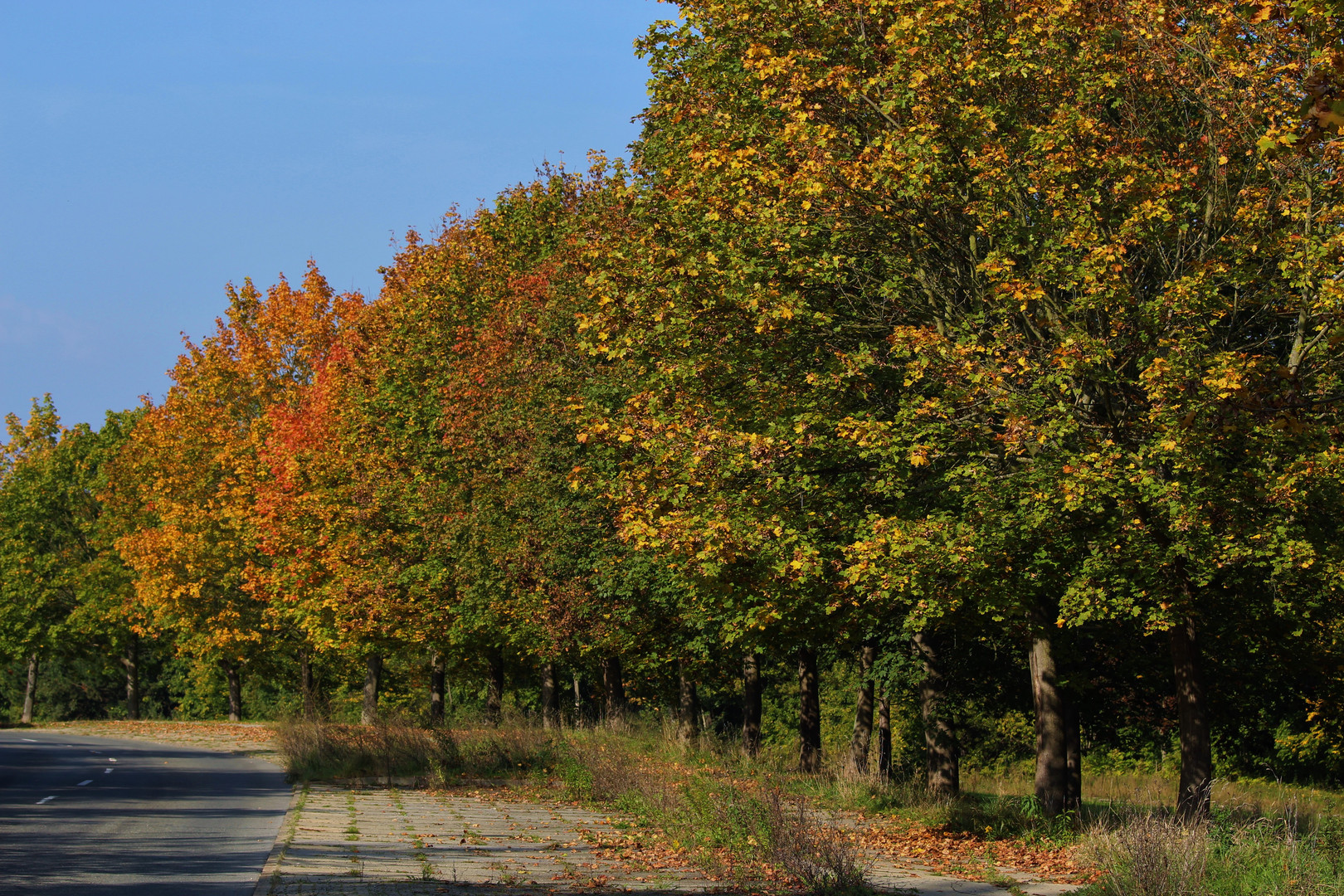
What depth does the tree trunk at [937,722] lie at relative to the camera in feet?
65.0

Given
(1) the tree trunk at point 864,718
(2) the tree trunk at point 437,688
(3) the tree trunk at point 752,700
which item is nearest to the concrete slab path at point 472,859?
(1) the tree trunk at point 864,718

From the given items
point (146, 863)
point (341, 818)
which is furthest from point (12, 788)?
point (146, 863)

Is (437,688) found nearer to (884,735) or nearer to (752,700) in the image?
(752,700)

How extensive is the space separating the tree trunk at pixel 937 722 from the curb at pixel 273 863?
397 inches

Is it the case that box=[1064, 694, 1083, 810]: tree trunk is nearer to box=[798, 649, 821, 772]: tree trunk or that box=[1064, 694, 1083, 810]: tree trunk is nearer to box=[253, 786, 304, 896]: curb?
box=[798, 649, 821, 772]: tree trunk

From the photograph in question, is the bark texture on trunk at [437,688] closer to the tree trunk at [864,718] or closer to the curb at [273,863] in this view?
the tree trunk at [864,718]

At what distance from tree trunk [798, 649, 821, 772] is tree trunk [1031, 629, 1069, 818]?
27.1 feet

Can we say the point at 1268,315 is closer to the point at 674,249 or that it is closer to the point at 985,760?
the point at 674,249

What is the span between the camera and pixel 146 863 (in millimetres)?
12070

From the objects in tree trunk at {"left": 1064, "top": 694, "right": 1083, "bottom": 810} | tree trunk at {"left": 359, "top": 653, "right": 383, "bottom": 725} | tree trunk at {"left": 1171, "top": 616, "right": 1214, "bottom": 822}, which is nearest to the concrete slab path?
tree trunk at {"left": 1171, "top": 616, "right": 1214, "bottom": 822}

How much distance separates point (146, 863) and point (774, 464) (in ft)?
26.9

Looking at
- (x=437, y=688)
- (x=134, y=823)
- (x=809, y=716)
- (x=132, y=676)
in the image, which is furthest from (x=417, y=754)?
(x=132, y=676)

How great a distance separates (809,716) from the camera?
2616 cm

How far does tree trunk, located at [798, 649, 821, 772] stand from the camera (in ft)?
81.3
